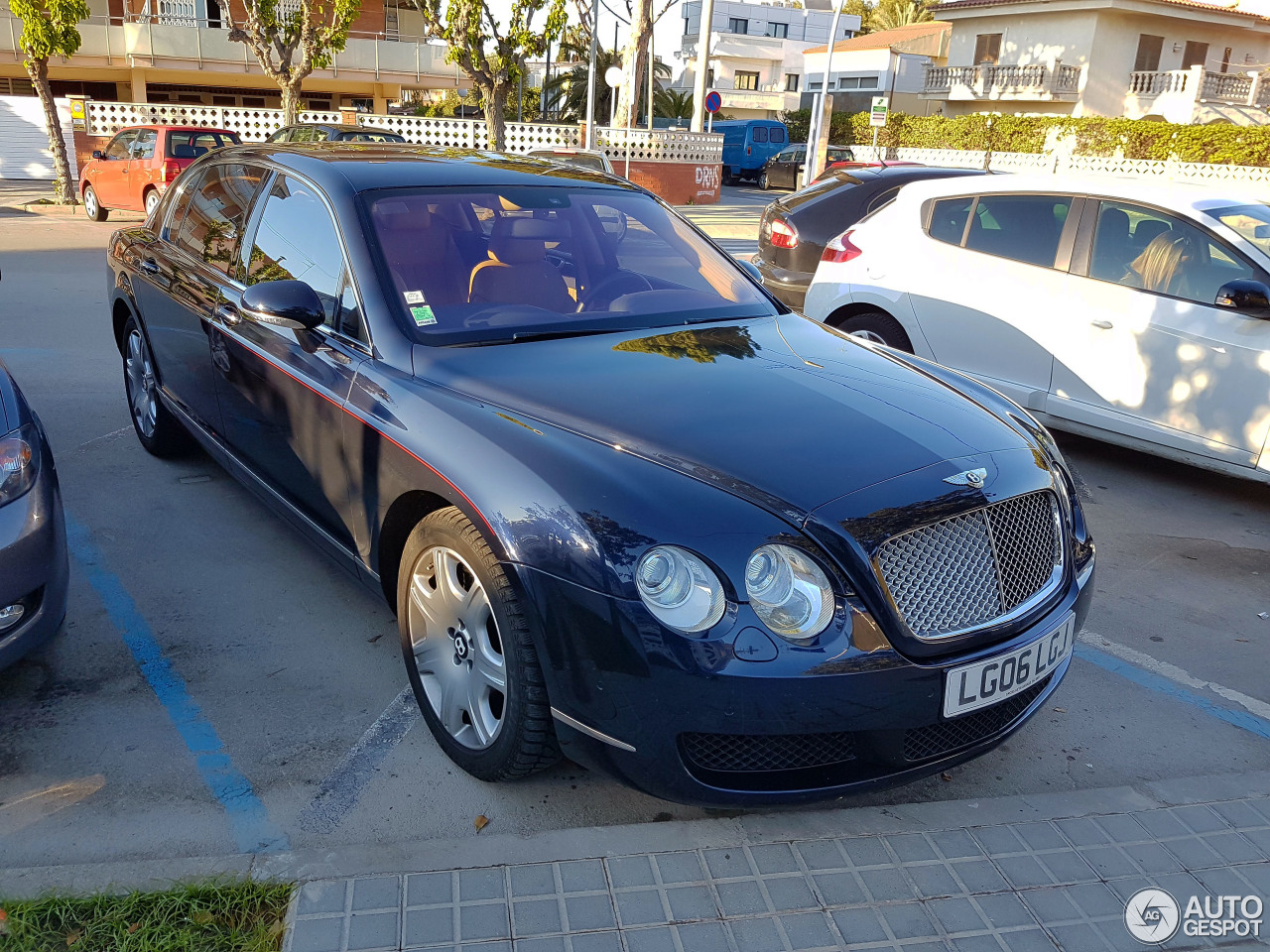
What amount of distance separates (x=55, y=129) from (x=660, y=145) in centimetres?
1263

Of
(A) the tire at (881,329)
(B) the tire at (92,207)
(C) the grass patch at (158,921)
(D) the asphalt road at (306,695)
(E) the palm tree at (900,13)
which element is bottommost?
(B) the tire at (92,207)

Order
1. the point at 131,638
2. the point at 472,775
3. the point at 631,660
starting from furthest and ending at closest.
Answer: the point at 131,638, the point at 472,775, the point at 631,660

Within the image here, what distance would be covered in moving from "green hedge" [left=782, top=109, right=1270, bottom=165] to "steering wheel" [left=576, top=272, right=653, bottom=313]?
28868mm

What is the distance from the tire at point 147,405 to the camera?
18.1ft

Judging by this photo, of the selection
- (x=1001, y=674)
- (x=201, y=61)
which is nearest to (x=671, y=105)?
(x=201, y=61)

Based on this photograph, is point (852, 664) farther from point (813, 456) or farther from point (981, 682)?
point (813, 456)

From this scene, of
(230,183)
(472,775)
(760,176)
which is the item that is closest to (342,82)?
(760,176)

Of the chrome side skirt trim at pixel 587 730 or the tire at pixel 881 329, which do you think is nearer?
the chrome side skirt trim at pixel 587 730

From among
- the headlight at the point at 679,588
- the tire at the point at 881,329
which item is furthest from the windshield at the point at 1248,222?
the headlight at the point at 679,588

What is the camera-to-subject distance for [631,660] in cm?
247

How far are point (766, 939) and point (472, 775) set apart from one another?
3.32 feet

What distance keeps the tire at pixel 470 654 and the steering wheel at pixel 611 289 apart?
3.92ft

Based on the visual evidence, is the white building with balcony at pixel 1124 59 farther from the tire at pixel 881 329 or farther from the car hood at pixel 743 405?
the car hood at pixel 743 405

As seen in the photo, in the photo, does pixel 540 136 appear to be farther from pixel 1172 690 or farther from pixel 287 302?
pixel 1172 690
